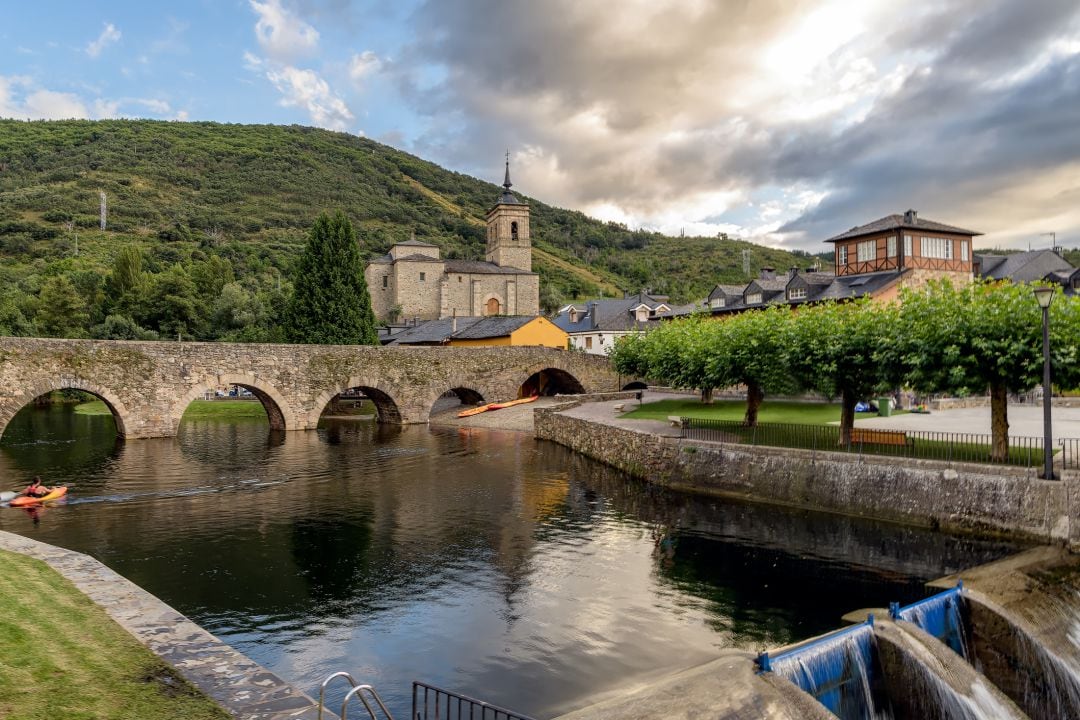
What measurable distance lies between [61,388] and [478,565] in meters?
29.6

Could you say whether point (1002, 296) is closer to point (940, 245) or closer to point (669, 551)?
point (669, 551)

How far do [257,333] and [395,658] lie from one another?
199ft

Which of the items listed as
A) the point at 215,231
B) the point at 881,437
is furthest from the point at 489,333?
the point at 215,231

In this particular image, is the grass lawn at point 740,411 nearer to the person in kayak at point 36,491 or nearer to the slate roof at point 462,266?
the person in kayak at point 36,491

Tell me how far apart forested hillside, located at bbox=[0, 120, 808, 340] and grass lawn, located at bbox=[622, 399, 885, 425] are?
→ 40.8m

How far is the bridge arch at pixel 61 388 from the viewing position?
34281 mm

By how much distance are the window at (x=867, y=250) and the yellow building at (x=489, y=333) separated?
75.8ft

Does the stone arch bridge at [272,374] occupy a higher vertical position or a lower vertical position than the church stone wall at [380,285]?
lower

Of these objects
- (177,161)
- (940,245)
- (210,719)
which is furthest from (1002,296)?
(177,161)

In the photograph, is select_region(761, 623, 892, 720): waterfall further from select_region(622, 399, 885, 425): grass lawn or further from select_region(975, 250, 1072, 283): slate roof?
select_region(975, 250, 1072, 283): slate roof

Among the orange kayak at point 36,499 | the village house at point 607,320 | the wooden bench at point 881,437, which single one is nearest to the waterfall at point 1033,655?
the wooden bench at point 881,437

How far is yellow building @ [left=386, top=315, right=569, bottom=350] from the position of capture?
62.2 metres

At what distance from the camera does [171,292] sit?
2790 inches

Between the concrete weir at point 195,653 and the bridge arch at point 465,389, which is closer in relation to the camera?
the concrete weir at point 195,653
